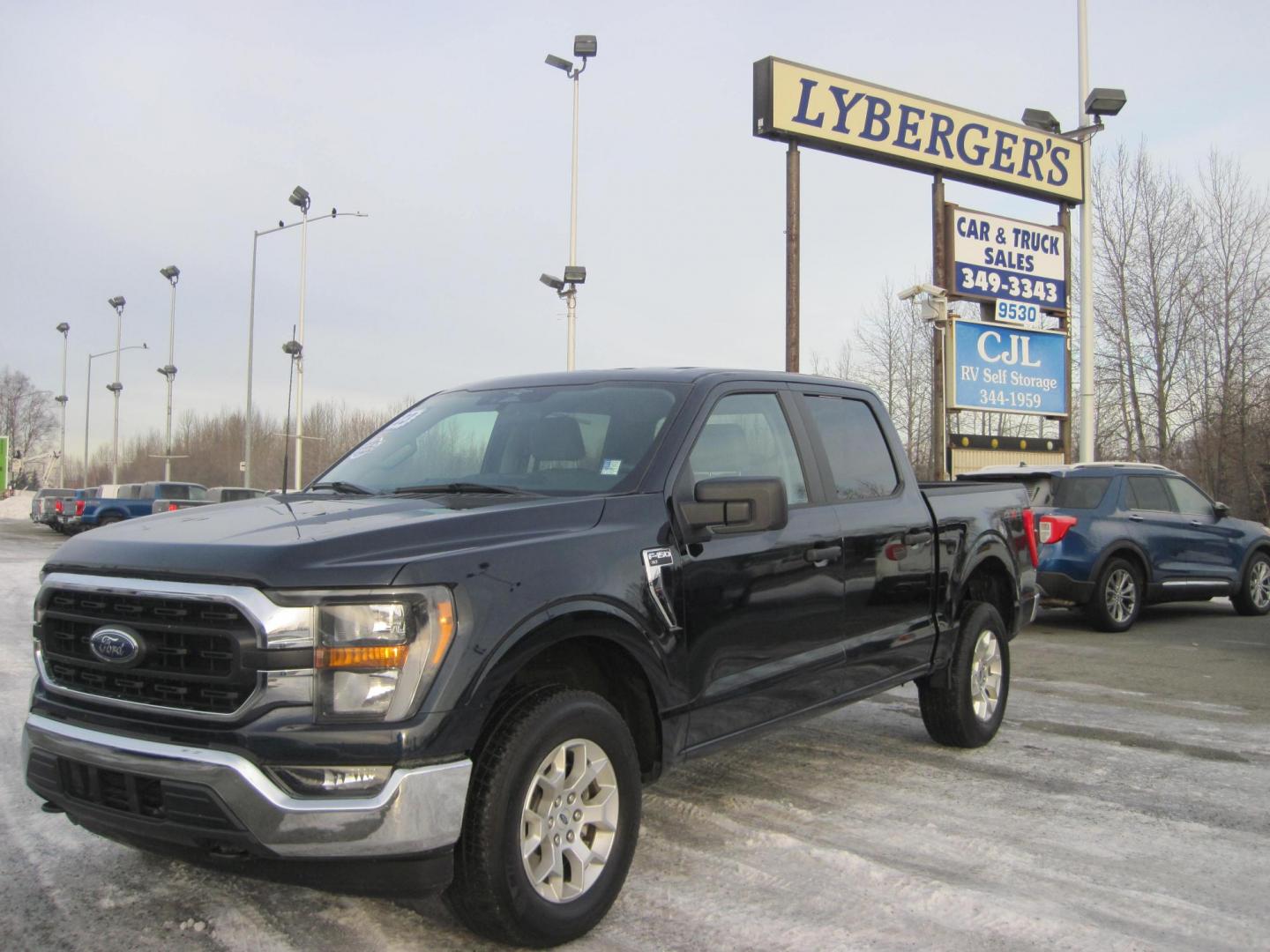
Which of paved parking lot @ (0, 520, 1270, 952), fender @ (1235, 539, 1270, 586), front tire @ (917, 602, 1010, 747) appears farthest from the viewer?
fender @ (1235, 539, 1270, 586)

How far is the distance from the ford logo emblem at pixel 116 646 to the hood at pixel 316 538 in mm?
177

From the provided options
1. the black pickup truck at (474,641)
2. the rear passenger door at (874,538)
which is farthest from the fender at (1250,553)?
the black pickup truck at (474,641)

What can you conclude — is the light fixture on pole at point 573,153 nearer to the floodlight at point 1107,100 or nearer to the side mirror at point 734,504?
the floodlight at point 1107,100

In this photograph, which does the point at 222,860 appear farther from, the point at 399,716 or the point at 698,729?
the point at 698,729

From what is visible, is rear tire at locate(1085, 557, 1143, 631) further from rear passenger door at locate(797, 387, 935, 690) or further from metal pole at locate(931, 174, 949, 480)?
metal pole at locate(931, 174, 949, 480)

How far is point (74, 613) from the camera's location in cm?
336

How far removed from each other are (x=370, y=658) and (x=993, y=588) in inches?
177

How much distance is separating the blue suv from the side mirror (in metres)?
7.84

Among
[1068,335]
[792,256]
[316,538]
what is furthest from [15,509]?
[316,538]

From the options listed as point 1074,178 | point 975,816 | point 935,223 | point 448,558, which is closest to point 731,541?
point 448,558

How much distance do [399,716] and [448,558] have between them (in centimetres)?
46

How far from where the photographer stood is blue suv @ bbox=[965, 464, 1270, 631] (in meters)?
10.9

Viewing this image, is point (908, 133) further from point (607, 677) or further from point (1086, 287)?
point (607, 677)

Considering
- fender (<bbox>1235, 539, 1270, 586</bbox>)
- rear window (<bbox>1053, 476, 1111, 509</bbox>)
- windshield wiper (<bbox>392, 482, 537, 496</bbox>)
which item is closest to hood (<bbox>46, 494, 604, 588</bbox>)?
windshield wiper (<bbox>392, 482, 537, 496</bbox>)
